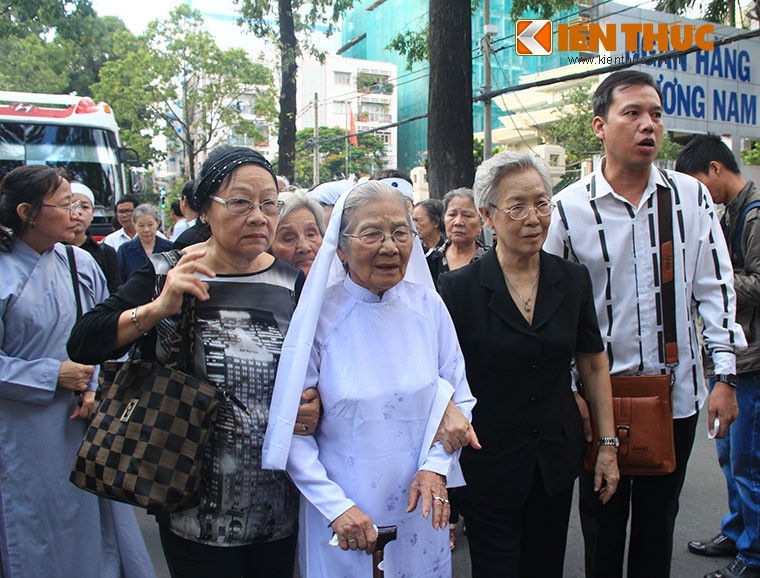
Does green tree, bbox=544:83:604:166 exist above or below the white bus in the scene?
above

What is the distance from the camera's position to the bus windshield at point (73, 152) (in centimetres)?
1065

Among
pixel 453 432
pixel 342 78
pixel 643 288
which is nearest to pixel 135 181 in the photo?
pixel 643 288

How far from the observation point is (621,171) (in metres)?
2.71

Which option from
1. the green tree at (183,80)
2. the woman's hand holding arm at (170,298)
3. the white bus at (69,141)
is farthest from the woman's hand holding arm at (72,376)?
the green tree at (183,80)

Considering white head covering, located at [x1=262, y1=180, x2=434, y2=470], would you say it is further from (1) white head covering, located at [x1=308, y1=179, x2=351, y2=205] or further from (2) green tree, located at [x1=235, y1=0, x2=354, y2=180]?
(2) green tree, located at [x1=235, y1=0, x2=354, y2=180]

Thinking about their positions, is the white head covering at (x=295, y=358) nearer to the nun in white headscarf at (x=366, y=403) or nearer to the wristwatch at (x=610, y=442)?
the nun in white headscarf at (x=366, y=403)

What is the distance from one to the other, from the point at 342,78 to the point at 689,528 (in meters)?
72.9

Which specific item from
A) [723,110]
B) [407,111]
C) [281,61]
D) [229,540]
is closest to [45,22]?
[281,61]

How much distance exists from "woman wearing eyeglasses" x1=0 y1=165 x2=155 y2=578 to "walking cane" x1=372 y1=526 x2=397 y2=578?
1.61m

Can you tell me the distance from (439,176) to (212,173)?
19.8ft

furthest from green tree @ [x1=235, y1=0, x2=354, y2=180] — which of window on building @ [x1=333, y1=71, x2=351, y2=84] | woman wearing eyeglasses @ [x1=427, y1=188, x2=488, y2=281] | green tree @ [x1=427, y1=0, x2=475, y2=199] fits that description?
window on building @ [x1=333, y1=71, x2=351, y2=84]

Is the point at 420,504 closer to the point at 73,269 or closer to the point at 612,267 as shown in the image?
the point at 612,267

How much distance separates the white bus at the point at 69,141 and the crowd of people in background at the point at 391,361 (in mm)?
8455

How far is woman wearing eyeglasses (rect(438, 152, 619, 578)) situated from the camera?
2.38 m
